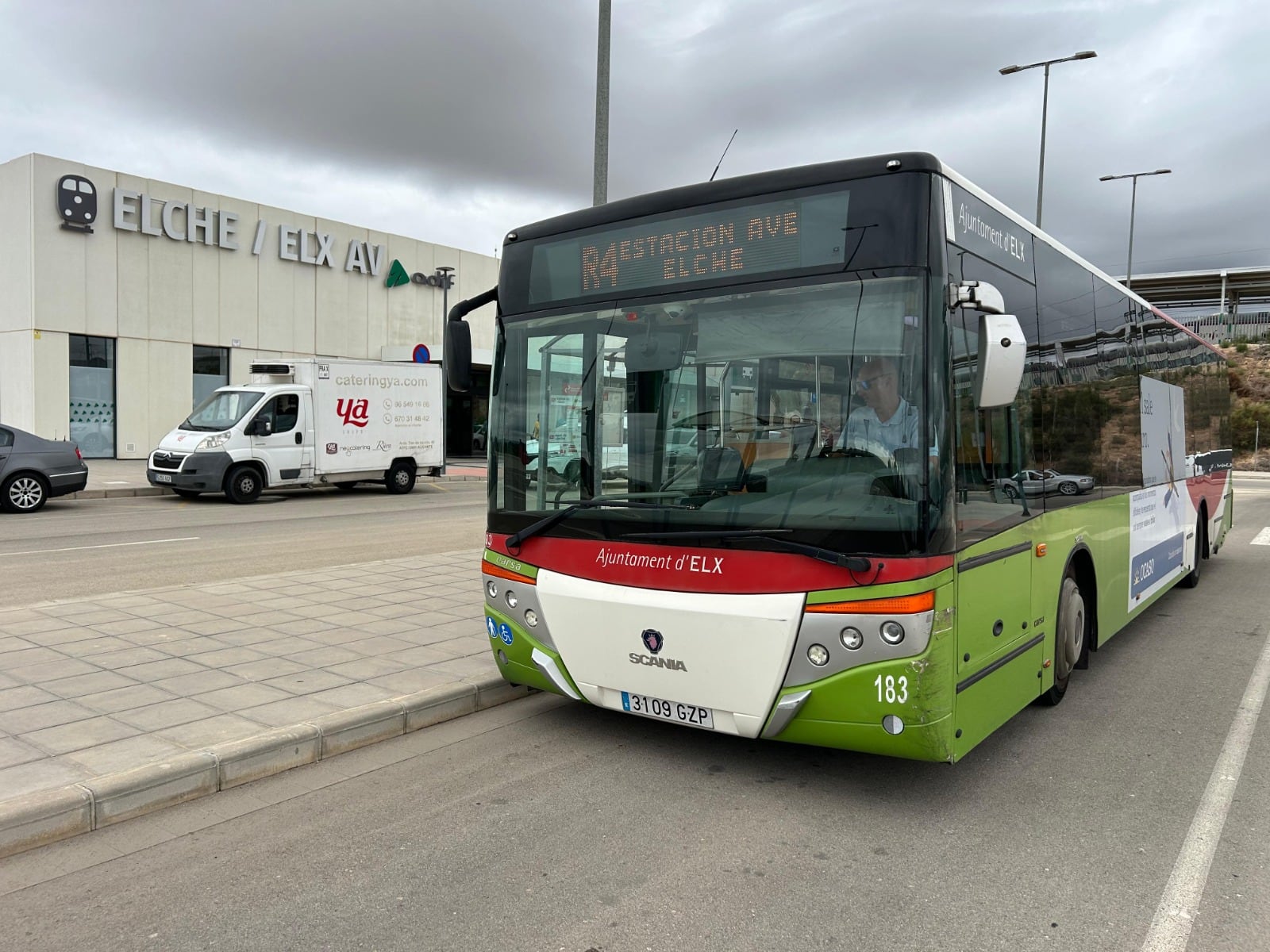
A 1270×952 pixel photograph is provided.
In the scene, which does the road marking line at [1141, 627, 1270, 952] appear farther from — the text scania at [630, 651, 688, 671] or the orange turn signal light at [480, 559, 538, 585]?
the orange turn signal light at [480, 559, 538, 585]

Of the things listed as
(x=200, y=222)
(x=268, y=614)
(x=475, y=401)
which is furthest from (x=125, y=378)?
(x=268, y=614)

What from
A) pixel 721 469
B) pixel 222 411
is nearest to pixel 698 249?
pixel 721 469

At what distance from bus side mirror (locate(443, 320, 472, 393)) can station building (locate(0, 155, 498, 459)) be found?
19.9m

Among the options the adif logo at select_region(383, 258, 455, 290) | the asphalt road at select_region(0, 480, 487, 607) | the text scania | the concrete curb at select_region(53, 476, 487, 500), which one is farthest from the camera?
the adif logo at select_region(383, 258, 455, 290)

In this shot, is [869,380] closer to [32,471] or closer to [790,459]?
[790,459]

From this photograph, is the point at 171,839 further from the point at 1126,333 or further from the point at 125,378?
the point at 125,378

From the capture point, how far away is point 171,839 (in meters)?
3.95

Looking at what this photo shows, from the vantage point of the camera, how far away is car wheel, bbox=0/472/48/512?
16125 millimetres

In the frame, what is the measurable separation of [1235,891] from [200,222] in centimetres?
3065

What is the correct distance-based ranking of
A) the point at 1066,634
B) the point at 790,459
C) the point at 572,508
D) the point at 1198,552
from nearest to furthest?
the point at 790,459, the point at 572,508, the point at 1066,634, the point at 1198,552

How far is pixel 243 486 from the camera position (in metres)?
19.0

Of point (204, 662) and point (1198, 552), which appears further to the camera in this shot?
point (1198, 552)

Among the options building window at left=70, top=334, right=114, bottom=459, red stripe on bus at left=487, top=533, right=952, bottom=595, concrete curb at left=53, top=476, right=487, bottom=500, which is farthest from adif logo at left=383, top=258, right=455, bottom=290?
red stripe on bus at left=487, top=533, right=952, bottom=595

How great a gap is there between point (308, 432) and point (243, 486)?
1.84 m
